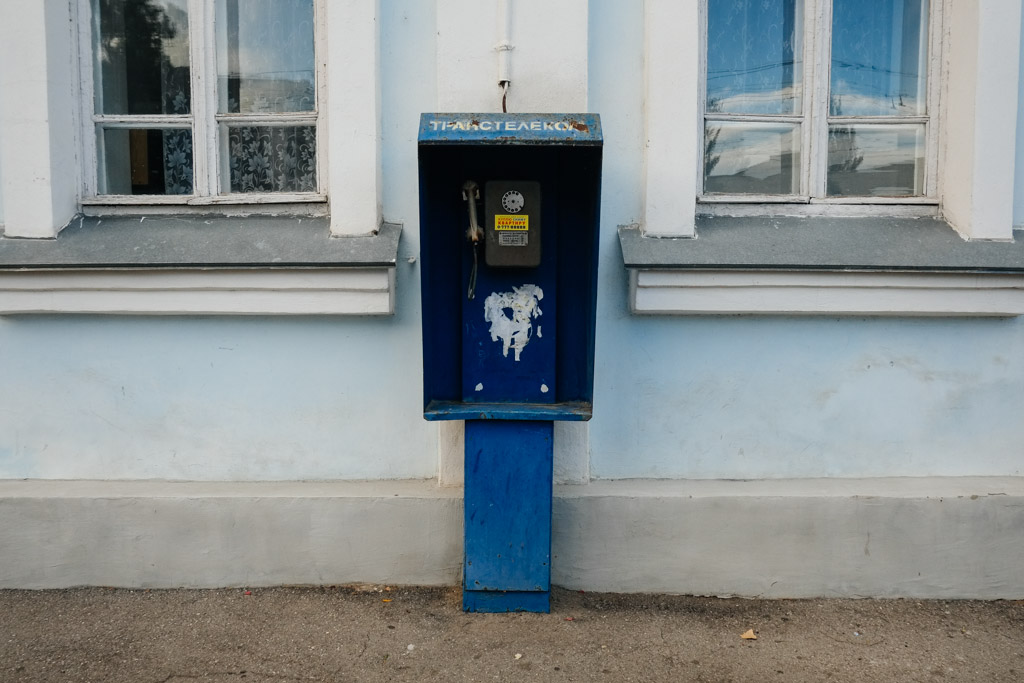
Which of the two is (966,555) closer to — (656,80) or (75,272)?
(656,80)

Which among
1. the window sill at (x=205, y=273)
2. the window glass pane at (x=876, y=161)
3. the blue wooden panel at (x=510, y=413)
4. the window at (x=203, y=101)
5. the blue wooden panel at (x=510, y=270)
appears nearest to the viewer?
the blue wooden panel at (x=510, y=413)

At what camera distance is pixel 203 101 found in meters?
3.54

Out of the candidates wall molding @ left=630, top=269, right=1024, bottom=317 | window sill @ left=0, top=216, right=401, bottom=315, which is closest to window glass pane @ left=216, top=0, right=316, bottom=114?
window sill @ left=0, top=216, right=401, bottom=315

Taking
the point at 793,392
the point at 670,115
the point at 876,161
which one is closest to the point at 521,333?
the point at 670,115

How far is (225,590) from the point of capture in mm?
3367

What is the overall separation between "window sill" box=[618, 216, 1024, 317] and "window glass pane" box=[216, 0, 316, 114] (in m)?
1.46

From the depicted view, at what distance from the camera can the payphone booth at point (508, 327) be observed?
3012 mm

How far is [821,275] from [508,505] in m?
1.48

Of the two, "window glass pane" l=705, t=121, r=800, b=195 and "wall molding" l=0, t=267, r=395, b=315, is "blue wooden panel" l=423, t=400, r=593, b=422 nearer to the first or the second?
Answer: "wall molding" l=0, t=267, r=395, b=315

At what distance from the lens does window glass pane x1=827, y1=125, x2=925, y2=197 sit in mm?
3658

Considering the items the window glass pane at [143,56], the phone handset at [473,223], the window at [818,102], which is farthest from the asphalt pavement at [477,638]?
the window glass pane at [143,56]

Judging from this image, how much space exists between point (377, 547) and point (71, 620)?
113 centimetres

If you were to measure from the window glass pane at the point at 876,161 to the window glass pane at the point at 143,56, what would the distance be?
272cm

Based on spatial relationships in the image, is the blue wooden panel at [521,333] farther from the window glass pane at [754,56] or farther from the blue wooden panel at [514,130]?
the window glass pane at [754,56]
